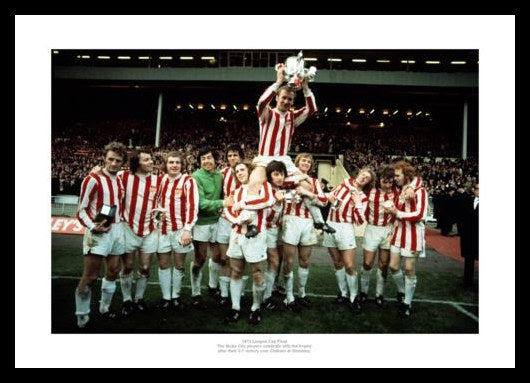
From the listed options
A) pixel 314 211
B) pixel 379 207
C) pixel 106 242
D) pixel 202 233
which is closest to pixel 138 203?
pixel 106 242

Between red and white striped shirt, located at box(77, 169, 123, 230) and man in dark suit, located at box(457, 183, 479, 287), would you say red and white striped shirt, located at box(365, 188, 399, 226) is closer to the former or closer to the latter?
man in dark suit, located at box(457, 183, 479, 287)

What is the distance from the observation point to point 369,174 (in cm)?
439

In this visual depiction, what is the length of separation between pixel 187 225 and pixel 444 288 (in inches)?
177

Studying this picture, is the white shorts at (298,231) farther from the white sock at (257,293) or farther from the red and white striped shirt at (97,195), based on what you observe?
the red and white striped shirt at (97,195)

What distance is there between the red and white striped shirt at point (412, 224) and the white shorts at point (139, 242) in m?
3.07

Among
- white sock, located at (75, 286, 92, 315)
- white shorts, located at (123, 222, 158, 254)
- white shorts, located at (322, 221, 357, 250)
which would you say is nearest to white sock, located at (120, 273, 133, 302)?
white shorts, located at (123, 222, 158, 254)

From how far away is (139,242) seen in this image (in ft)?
12.9

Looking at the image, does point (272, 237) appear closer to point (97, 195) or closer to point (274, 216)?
point (274, 216)

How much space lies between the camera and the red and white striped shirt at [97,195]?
140 inches

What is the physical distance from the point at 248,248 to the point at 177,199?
3.85ft

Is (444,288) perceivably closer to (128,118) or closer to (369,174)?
(369,174)

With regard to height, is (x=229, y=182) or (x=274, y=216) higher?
(x=229, y=182)

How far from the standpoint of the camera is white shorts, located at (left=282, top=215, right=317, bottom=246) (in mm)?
4258
